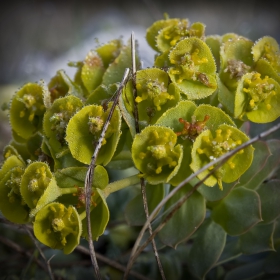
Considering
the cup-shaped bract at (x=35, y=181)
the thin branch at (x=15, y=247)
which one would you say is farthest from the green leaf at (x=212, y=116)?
the thin branch at (x=15, y=247)

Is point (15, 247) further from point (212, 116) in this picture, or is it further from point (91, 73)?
point (212, 116)

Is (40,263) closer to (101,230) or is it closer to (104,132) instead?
(101,230)

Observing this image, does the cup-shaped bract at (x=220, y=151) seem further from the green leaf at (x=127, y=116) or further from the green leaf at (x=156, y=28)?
the green leaf at (x=156, y=28)

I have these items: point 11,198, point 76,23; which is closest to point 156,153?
point 11,198

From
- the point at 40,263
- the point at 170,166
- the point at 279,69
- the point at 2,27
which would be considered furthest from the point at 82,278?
the point at 2,27

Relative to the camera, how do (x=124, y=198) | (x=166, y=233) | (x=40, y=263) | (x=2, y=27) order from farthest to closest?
(x=2, y=27) → (x=124, y=198) → (x=40, y=263) → (x=166, y=233)

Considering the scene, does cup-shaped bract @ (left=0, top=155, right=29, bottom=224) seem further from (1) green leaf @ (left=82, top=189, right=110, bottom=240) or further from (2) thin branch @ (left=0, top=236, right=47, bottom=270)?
(2) thin branch @ (left=0, top=236, right=47, bottom=270)
